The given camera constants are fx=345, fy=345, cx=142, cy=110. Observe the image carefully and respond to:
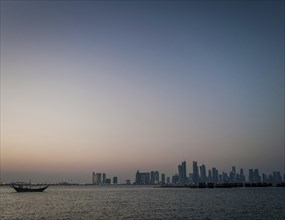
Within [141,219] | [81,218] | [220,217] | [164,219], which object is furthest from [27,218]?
[220,217]

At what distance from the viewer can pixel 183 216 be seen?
220 ft

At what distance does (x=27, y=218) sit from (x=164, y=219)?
2692 cm

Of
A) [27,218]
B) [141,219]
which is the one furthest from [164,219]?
[27,218]

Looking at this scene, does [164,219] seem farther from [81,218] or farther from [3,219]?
[3,219]

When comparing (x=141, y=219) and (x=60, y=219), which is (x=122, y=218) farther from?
(x=60, y=219)

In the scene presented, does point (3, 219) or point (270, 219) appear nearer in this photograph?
point (270, 219)

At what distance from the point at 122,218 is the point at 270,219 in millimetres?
26857

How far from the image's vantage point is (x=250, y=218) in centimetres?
6259

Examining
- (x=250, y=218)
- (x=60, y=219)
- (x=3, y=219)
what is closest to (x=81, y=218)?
(x=60, y=219)

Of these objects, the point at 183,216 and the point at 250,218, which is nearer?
the point at 250,218

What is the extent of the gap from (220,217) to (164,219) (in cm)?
1069

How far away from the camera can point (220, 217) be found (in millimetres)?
64250

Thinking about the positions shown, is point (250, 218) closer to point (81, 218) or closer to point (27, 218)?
point (81, 218)

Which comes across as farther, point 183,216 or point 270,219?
point 183,216
